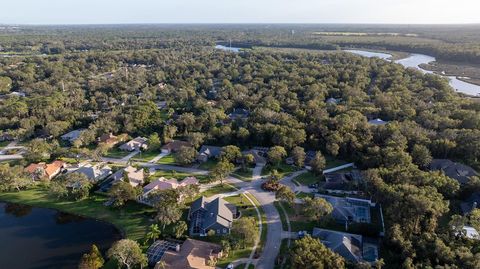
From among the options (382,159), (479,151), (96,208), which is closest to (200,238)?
(96,208)

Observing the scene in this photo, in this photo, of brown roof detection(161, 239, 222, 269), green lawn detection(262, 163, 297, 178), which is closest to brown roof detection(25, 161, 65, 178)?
brown roof detection(161, 239, 222, 269)

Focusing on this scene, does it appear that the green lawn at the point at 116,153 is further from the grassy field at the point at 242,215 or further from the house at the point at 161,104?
the house at the point at 161,104

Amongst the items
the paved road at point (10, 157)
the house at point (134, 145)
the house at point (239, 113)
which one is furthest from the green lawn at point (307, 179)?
the paved road at point (10, 157)

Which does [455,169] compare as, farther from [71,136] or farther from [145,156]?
[71,136]

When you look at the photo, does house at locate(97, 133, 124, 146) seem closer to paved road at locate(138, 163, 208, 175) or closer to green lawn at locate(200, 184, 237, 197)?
paved road at locate(138, 163, 208, 175)

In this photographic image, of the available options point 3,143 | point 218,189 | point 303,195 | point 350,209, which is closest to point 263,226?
point 303,195

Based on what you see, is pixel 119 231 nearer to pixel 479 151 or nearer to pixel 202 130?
pixel 202 130
